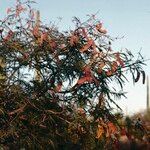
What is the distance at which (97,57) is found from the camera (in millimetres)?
7336

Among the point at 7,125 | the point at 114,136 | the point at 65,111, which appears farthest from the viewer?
the point at 114,136

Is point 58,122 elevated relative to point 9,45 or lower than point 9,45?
lower

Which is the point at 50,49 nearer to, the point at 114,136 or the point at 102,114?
the point at 102,114

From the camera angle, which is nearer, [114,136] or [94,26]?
[94,26]

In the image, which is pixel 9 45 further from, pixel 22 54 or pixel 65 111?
pixel 65 111

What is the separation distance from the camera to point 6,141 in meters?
7.46

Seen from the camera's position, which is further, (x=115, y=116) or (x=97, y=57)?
(x=115, y=116)

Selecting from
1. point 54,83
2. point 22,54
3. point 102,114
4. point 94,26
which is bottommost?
point 102,114

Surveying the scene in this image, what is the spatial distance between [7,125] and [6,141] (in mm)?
492

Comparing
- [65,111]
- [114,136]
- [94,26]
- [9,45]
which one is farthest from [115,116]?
[9,45]

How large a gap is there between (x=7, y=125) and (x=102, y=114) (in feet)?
6.06

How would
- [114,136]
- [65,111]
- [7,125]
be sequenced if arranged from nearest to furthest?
1. [7,125]
2. [65,111]
3. [114,136]

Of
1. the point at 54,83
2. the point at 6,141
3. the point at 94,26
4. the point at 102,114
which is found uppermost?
the point at 94,26

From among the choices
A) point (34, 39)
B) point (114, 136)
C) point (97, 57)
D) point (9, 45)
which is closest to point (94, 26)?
point (97, 57)
